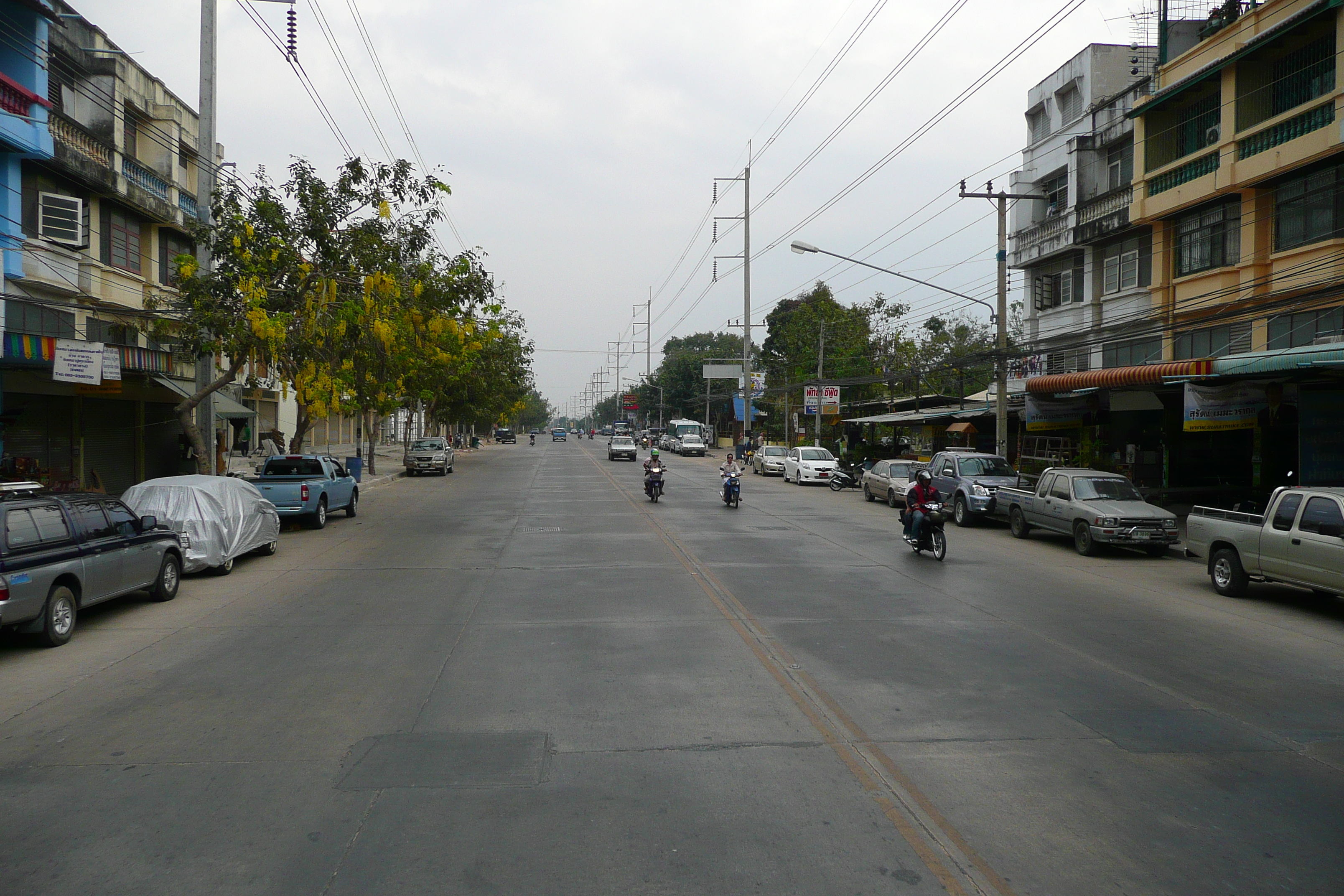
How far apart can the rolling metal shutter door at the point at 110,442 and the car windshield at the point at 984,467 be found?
22307 mm

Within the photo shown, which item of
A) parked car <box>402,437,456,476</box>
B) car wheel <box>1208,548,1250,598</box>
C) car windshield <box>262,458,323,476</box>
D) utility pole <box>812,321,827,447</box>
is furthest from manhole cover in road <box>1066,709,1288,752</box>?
parked car <box>402,437,456,476</box>

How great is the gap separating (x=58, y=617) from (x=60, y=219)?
1411 cm

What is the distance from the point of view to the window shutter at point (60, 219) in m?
20.2

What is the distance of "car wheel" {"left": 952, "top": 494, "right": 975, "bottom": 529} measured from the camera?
23109 mm

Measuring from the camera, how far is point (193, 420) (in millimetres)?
20375

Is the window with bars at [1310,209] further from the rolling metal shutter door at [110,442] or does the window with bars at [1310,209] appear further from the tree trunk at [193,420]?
the rolling metal shutter door at [110,442]

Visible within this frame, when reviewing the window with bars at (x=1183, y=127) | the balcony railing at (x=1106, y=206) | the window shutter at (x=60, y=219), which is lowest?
the window shutter at (x=60, y=219)

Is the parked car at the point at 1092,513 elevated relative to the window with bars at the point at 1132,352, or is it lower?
lower

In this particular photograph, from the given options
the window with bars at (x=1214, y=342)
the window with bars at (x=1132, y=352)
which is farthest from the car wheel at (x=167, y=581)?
the window with bars at (x=1132, y=352)

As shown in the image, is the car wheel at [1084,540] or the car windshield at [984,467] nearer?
the car wheel at [1084,540]

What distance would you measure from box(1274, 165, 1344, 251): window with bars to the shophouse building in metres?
0.03

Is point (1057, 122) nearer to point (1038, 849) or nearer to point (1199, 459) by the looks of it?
point (1199, 459)

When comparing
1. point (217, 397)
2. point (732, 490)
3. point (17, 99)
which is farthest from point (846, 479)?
point (17, 99)

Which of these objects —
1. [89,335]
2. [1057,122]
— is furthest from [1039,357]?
[89,335]
